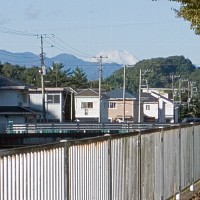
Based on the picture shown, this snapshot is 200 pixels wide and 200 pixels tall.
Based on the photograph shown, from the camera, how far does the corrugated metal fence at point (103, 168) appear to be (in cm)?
683

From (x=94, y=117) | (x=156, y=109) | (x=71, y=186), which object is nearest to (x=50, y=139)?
(x=71, y=186)

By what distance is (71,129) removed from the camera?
55.2m

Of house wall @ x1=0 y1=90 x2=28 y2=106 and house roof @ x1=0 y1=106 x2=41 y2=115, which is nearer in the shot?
house roof @ x1=0 y1=106 x2=41 y2=115

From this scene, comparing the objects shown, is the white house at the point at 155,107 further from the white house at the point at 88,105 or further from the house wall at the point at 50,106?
the house wall at the point at 50,106

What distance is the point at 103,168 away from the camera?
385 inches

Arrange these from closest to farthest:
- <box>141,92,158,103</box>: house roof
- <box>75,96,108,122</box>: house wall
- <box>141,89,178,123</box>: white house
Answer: <box>75,96,108,122</box>: house wall → <box>141,89,178,123</box>: white house → <box>141,92,158,103</box>: house roof

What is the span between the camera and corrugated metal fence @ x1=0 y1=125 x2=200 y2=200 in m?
6.83

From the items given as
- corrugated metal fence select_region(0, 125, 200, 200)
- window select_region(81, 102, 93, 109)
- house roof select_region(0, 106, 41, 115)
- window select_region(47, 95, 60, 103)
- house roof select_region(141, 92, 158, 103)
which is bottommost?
corrugated metal fence select_region(0, 125, 200, 200)

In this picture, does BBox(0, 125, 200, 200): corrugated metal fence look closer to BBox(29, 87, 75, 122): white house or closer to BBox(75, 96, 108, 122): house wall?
BBox(29, 87, 75, 122): white house

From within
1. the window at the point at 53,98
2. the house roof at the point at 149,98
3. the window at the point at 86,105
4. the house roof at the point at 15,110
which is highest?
the house roof at the point at 149,98

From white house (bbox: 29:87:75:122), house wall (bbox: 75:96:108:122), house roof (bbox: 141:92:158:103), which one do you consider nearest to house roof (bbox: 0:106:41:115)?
white house (bbox: 29:87:75:122)

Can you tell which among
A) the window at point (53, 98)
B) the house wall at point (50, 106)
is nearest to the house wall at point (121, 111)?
the house wall at point (50, 106)

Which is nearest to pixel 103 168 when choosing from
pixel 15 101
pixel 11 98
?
pixel 15 101

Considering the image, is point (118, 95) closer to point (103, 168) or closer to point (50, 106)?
point (50, 106)
